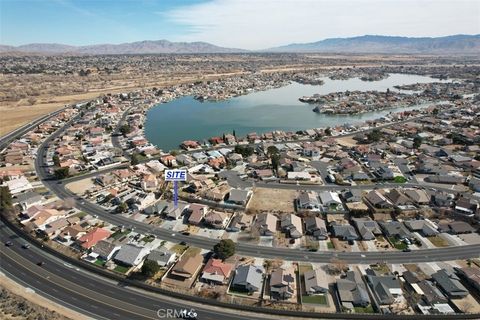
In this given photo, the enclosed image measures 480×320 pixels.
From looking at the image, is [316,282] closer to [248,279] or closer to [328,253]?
[328,253]

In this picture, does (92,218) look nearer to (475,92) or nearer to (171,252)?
(171,252)

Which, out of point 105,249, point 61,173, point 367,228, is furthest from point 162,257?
point 61,173

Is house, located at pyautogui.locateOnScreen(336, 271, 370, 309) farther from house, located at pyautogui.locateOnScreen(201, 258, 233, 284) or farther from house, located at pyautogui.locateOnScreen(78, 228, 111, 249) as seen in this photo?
house, located at pyautogui.locateOnScreen(78, 228, 111, 249)

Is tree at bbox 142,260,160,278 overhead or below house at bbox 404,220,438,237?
overhead

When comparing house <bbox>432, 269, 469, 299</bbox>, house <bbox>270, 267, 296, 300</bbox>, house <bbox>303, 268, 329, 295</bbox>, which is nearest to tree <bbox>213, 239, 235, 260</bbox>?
house <bbox>270, 267, 296, 300</bbox>

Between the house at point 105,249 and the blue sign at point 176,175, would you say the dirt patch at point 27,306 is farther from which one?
the blue sign at point 176,175

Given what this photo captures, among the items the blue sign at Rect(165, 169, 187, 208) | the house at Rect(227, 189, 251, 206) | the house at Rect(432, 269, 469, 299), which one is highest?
the blue sign at Rect(165, 169, 187, 208)
